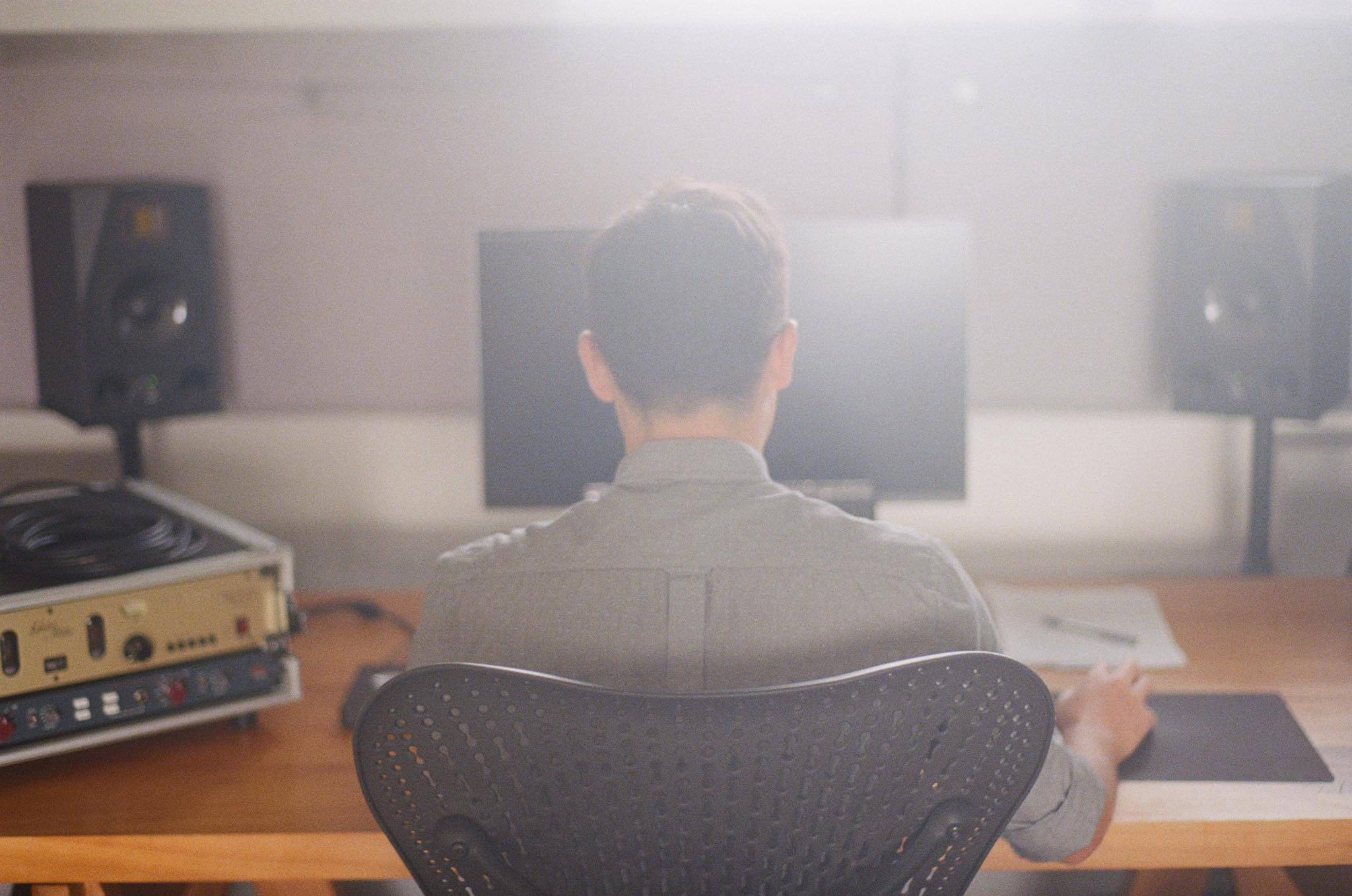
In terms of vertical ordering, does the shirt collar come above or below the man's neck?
below

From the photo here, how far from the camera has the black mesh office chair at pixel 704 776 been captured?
2.96ft

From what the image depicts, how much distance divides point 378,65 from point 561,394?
59 centimetres

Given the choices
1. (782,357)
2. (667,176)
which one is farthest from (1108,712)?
(667,176)

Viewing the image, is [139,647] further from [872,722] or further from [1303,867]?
[1303,867]

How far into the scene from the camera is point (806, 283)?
180 cm

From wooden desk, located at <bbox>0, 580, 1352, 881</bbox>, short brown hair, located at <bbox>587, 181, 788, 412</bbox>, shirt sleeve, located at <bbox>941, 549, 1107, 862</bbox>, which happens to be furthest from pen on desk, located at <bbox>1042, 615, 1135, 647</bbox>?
short brown hair, located at <bbox>587, 181, 788, 412</bbox>

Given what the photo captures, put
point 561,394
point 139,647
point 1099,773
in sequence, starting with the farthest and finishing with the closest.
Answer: point 561,394 → point 139,647 → point 1099,773

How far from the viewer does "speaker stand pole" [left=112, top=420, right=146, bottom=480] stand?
6.57ft

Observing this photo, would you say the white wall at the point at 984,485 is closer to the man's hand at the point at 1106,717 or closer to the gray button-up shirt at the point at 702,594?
the man's hand at the point at 1106,717

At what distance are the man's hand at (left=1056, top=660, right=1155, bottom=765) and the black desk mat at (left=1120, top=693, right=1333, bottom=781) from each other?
3 centimetres

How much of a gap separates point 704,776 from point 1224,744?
0.83m

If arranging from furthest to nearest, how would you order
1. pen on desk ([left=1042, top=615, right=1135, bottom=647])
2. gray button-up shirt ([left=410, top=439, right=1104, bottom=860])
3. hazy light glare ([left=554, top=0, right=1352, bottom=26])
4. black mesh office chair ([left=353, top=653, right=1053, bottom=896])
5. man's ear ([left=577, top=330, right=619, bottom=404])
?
hazy light glare ([left=554, top=0, right=1352, bottom=26]), pen on desk ([left=1042, top=615, right=1135, bottom=647]), man's ear ([left=577, top=330, right=619, bottom=404]), gray button-up shirt ([left=410, top=439, right=1104, bottom=860]), black mesh office chair ([left=353, top=653, right=1053, bottom=896])

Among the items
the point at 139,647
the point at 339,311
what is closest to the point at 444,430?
the point at 339,311

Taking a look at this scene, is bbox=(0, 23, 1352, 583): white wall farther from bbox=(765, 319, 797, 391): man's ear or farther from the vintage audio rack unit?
bbox=(765, 319, 797, 391): man's ear
